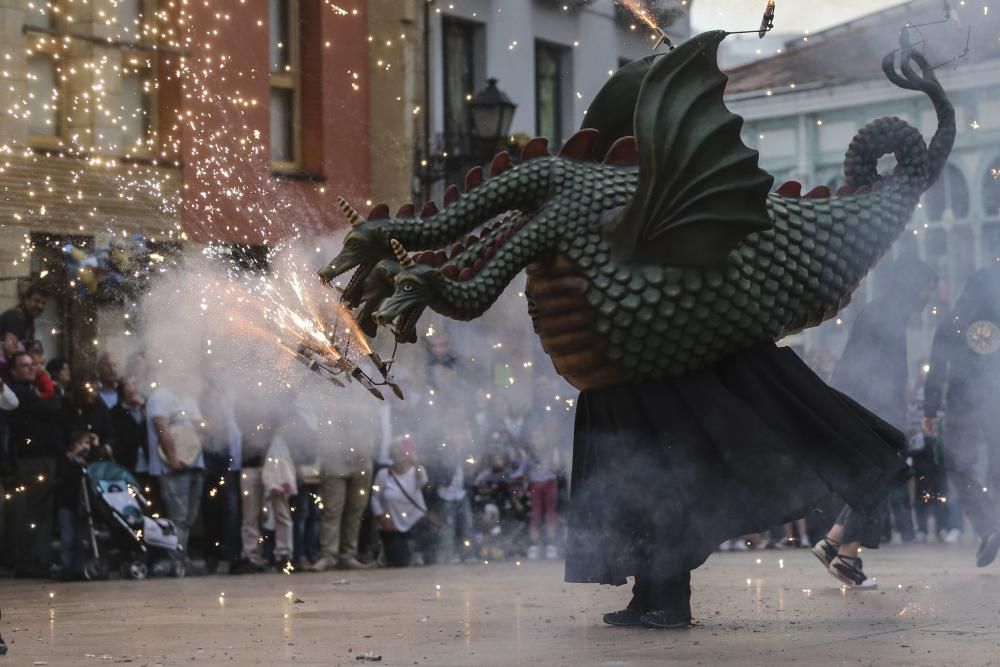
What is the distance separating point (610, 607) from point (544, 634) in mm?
1388

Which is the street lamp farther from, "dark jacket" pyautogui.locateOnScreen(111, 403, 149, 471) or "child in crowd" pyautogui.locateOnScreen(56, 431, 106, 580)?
"child in crowd" pyautogui.locateOnScreen(56, 431, 106, 580)

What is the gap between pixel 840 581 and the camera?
10.4 m

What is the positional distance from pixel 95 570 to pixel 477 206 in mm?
5748

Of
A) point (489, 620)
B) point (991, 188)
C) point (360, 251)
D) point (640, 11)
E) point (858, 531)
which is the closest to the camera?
point (360, 251)

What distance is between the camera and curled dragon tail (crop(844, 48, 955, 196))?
27.9 ft

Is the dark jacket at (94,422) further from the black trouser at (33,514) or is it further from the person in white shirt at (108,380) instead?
the black trouser at (33,514)

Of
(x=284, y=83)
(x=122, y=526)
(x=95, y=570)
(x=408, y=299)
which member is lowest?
(x=95, y=570)

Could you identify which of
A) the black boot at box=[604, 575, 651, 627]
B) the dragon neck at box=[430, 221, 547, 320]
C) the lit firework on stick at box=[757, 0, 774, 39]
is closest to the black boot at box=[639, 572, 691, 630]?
the black boot at box=[604, 575, 651, 627]

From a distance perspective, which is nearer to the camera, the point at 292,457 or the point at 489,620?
the point at 489,620

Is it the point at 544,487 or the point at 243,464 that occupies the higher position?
the point at 243,464

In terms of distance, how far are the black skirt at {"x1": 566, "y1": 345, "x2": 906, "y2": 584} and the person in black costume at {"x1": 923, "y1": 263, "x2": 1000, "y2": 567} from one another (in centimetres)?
319

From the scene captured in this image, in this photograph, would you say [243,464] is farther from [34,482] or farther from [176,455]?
[34,482]

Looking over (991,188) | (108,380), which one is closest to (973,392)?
(108,380)

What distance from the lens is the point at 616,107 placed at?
8.55 metres
